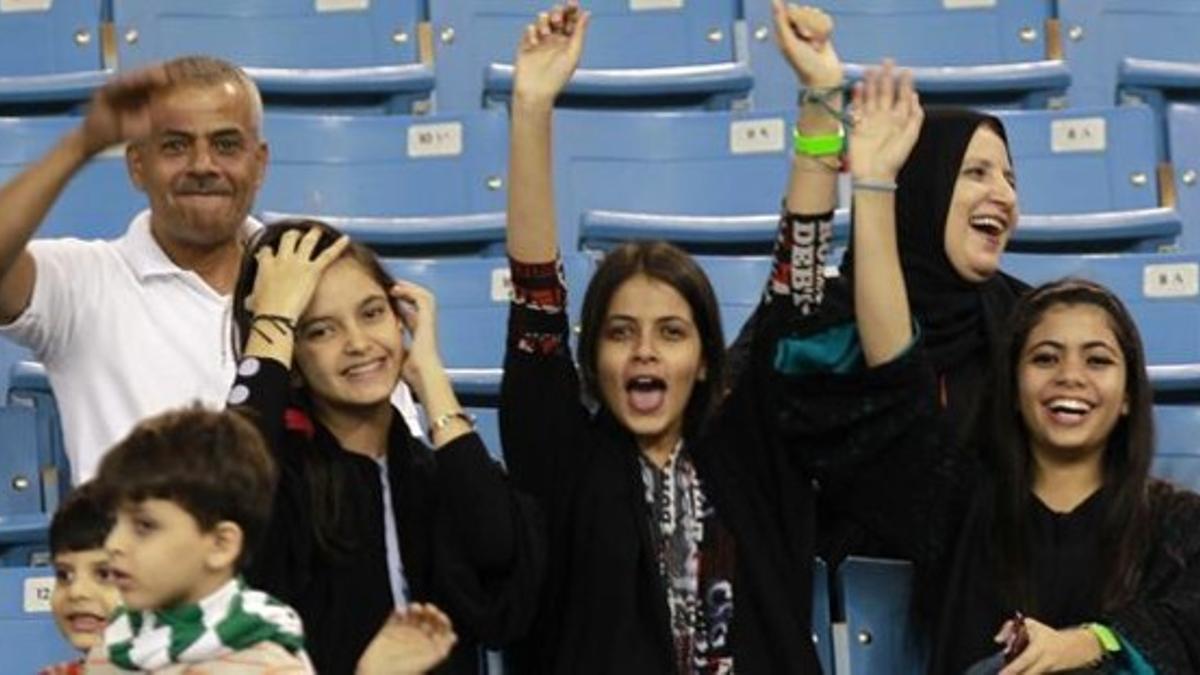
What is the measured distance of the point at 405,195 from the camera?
196 inches

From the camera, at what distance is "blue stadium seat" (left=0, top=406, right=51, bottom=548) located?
13.6 feet

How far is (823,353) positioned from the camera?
3.64 m

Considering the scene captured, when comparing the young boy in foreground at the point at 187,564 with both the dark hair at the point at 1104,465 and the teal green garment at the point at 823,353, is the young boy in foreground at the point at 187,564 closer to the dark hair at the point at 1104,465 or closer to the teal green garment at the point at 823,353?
the teal green garment at the point at 823,353

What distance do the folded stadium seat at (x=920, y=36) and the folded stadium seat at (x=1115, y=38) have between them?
0.05 m

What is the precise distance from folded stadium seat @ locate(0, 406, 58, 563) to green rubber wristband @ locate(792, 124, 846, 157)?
3.86 feet

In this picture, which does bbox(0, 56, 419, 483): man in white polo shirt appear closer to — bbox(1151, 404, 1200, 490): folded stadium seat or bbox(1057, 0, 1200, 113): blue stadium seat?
bbox(1151, 404, 1200, 490): folded stadium seat

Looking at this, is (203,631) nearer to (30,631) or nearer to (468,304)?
(30,631)

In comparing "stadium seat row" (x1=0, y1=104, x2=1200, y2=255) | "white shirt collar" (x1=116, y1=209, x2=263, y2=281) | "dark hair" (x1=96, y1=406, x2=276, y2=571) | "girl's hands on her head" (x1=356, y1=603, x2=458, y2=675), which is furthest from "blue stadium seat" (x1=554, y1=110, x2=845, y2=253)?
"dark hair" (x1=96, y1=406, x2=276, y2=571)

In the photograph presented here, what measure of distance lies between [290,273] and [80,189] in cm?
136

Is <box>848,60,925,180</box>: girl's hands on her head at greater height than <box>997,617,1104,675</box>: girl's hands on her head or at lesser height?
greater

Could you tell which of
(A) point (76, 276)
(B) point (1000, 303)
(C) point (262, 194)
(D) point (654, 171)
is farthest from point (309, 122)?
(B) point (1000, 303)

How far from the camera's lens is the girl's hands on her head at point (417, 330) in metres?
3.54

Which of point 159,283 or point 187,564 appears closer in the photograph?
point 187,564

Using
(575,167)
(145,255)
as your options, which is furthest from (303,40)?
(145,255)
